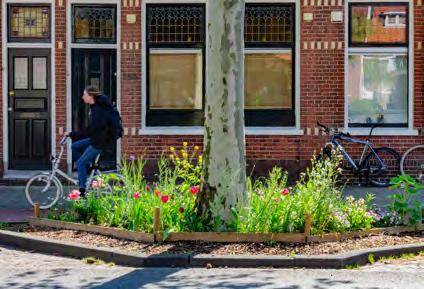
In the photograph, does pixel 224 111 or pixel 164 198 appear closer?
pixel 224 111

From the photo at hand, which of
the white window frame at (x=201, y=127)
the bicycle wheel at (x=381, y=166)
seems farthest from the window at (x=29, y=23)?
the bicycle wheel at (x=381, y=166)

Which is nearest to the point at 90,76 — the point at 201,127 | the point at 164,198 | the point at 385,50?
the point at 201,127

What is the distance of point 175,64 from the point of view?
52.7 ft

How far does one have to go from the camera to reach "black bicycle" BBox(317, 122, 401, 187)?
1541cm

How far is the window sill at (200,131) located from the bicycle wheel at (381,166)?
144cm

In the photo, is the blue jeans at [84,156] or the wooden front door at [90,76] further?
the wooden front door at [90,76]

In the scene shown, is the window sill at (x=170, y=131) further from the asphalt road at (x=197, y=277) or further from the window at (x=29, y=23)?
the asphalt road at (x=197, y=277)

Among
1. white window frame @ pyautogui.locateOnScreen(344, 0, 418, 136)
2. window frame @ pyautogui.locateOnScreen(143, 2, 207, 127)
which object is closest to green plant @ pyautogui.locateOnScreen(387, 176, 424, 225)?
white window frame @ pyautogui.locateOnScreen(344, 0, 418, 136)

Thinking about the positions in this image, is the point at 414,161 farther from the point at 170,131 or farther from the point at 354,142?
the point at 170,131

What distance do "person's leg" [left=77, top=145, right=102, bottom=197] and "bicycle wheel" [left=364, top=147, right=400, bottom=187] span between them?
5.75 meters

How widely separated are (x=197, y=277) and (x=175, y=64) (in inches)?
332

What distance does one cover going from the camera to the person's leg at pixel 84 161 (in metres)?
12.1

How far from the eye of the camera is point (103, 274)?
8328mm

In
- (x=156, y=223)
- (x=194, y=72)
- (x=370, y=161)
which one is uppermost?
(x=194, y=72)
